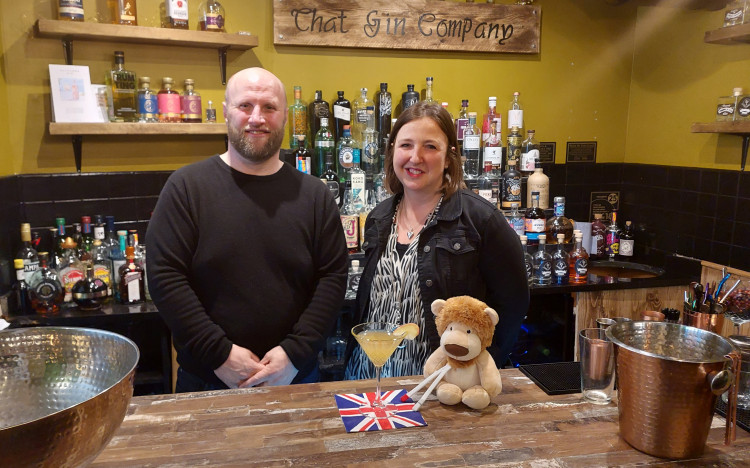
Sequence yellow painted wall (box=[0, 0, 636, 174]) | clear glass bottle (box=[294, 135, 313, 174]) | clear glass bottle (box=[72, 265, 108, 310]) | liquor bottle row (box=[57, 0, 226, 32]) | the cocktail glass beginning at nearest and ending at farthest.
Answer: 1. the cocktail glass
2. clear glass bottle (box=[72, 265, 108, 310])
3. liquor bottle row (box=[57, 0, 226, 32])
4. yellow painted wall (box=[0, 0, 636, 174])
5. clear glass bottle (box=[294, 135, 313, 174])

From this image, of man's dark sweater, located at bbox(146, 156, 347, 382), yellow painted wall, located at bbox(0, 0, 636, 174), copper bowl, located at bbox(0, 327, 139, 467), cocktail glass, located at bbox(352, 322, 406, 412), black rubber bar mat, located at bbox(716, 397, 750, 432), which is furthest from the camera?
yellow painted wall, located at bbox(0, 0, 636, 174)

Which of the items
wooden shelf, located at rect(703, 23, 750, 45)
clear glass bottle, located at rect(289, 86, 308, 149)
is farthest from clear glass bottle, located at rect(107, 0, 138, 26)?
wooden shelf, located at rect(703, 23, 750, 45)

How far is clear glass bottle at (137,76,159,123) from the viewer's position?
2.96 m

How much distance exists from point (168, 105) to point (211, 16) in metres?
0.51

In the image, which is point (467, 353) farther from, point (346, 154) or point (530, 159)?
point (530, 159)

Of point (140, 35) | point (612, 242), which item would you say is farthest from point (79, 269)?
point (612, 242)

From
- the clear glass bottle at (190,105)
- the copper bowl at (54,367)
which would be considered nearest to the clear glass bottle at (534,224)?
the clear glass bottle at (190,105)

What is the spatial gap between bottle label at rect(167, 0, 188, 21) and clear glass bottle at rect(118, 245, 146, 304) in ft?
4.06

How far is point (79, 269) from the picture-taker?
9.14 ft

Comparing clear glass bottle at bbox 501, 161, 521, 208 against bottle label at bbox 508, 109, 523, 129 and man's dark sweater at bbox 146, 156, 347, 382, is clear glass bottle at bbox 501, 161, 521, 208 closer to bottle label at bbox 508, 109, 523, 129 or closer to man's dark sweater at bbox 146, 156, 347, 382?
bottle label at bbox 508, 109, 523, 129

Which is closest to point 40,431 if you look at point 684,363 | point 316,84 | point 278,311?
point 684,363

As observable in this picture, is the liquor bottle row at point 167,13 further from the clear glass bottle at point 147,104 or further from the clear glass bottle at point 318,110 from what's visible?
the clear glass bottle at point 318,110

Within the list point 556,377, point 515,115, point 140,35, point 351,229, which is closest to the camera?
point 556,377

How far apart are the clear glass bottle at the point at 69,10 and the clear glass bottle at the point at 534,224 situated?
2.54 metres
